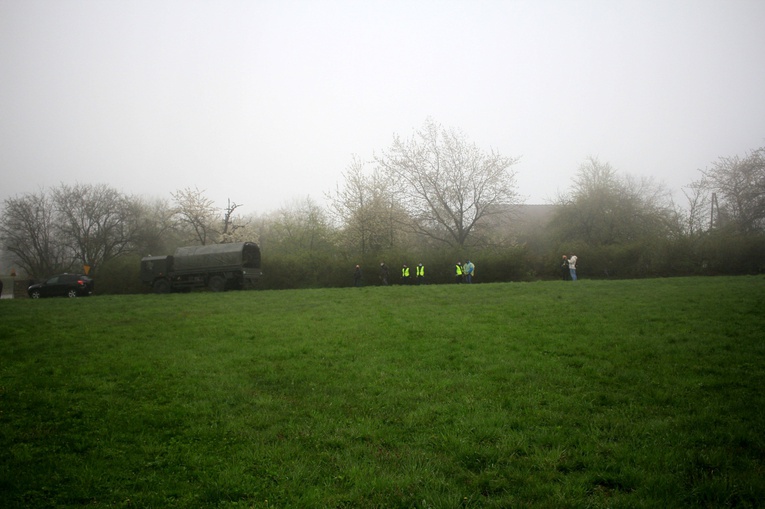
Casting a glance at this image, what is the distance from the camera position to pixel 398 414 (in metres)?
6.00

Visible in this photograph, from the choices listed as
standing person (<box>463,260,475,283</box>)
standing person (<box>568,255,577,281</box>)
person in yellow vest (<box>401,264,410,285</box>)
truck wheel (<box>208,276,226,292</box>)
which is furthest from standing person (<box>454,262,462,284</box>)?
truck wheel (<box>208,276,226,292</box>)

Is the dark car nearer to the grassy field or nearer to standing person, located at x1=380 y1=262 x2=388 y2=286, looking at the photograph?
standing person, located at x1=380 y1=262 x2=388 y2=286

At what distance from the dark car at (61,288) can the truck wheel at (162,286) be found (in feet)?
17.3

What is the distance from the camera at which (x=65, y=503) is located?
401 centimetres

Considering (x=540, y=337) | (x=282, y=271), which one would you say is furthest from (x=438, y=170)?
(x=540, y=337)

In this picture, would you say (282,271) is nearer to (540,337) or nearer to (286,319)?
(286,319)

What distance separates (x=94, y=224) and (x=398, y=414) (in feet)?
203

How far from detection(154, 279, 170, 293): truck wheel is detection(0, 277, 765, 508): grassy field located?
61.6 feet

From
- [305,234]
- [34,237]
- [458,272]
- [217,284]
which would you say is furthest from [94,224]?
[458,272]

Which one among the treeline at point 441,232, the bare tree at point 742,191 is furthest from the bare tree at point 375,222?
the bare tree at point 742,191

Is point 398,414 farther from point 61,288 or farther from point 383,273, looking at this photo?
point 61,288

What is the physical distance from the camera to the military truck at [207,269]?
27.9 meters

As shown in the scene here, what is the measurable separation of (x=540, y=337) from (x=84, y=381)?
942cm

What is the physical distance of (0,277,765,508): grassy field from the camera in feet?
13.4
